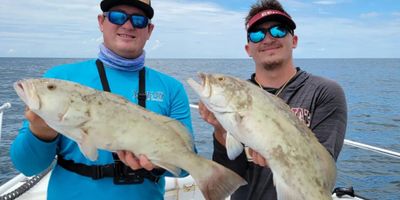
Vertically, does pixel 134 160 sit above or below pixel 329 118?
below

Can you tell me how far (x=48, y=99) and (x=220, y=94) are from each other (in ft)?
4.01

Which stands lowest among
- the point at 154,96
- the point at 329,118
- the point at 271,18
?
the point at 329,118

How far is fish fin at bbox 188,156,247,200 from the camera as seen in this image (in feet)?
9.55

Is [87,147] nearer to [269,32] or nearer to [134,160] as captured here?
[134,160]

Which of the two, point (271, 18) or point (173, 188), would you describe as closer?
point (271, 18)

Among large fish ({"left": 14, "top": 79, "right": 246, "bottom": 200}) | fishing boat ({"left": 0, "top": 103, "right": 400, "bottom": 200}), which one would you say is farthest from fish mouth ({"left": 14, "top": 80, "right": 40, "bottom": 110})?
fishing boat ({"left": 0, "top": 103, "right": 400, "bottom": 200})

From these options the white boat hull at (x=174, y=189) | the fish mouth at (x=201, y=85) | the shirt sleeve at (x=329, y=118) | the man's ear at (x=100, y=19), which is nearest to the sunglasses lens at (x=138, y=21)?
the man's ear at (x=100, y=19)

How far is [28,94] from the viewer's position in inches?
104

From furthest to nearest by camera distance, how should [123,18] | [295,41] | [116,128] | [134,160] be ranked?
[295,41]
[123,18]
[134,160]
[116,128]

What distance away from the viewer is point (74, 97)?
9.15ft

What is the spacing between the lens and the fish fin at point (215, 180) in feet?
9.55

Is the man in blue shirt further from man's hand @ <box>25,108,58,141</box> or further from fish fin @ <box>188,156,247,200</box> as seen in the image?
fish fin @ <box>188,156,247,200</box>

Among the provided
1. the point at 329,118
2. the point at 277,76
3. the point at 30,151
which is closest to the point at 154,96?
the point at 30,151

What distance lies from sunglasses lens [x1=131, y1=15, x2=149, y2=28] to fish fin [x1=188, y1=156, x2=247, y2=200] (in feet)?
4.33
